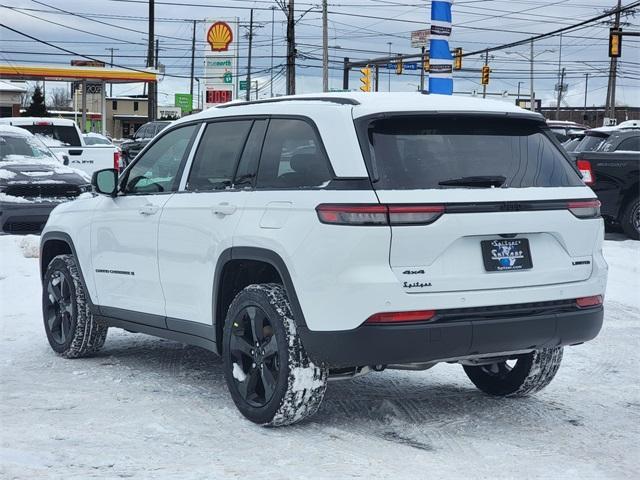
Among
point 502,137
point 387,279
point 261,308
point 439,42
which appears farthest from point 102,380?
point 439,42

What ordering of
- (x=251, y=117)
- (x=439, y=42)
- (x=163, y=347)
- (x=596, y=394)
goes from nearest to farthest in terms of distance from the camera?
(x=251, y=117) → (x=596, y=394) → (x=163, y=347) → (x=439, y=42)

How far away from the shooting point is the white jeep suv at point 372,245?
503cm

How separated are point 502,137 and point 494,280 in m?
0.85

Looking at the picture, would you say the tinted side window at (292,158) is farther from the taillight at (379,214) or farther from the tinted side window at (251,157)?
the taillight at (379,214)

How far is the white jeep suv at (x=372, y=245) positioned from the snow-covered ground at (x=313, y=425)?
0.95 feet

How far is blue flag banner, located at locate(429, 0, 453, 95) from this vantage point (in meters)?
15.6

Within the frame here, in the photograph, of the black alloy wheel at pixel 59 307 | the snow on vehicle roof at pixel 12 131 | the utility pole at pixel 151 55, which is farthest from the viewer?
the utility pole at pixel 151 55

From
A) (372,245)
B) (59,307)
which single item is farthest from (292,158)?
(59,307)

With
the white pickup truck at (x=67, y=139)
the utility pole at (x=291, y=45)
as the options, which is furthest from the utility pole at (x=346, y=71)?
the white pickup truck at (x=67, y=139)

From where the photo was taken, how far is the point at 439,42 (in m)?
15.7

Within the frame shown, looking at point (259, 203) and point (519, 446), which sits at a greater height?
point (259, 203)

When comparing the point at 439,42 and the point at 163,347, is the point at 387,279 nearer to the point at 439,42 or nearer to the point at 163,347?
the point at 163,347

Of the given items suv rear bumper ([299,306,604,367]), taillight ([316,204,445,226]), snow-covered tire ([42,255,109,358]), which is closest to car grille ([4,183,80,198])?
snow-covered tire ([42,255,109,358])

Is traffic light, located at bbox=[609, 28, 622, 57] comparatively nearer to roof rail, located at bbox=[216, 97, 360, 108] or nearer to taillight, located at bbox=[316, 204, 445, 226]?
roof rail, located at bbox=[216, 97, 360, 108]
